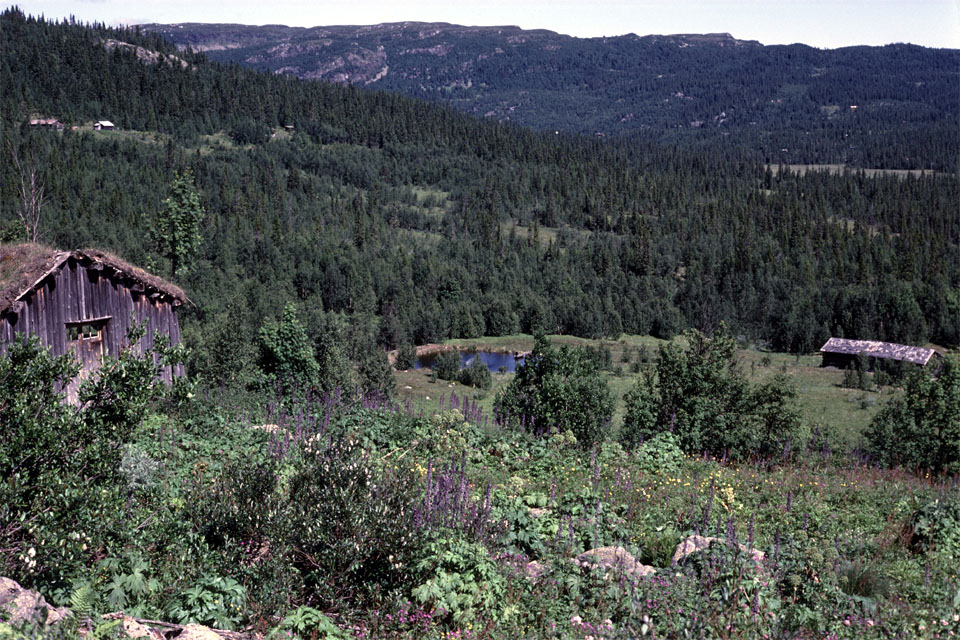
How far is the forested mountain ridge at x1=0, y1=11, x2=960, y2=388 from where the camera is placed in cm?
12125

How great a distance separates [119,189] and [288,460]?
421 ft

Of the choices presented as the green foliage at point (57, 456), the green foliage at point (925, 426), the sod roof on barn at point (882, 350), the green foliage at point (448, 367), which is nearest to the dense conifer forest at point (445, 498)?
the green foliage at point (57, 456)

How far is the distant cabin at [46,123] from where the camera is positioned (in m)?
151

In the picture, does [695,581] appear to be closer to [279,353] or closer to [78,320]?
[78,320]

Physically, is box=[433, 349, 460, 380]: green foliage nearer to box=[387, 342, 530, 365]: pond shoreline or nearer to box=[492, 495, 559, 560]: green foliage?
box=[387, 342, 530, 365]: pond shoreline

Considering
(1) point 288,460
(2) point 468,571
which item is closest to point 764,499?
(2) point 468,571

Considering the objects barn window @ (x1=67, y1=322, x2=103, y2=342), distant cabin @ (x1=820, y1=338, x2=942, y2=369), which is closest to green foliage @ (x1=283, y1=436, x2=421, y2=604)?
barn window @ (x1=67, y1=322, x2=103, y2=342)

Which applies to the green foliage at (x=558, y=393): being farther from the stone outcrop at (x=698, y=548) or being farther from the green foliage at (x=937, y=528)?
the stone outcrop at (x=698, y=548)

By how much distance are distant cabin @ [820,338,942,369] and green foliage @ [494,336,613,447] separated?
7717 centimetres

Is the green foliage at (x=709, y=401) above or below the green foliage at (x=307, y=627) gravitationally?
below

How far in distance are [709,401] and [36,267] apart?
2176cm

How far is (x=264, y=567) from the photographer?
7809 mm

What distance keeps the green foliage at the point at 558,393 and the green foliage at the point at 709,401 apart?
152cm

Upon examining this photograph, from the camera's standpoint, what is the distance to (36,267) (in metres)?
20.2
